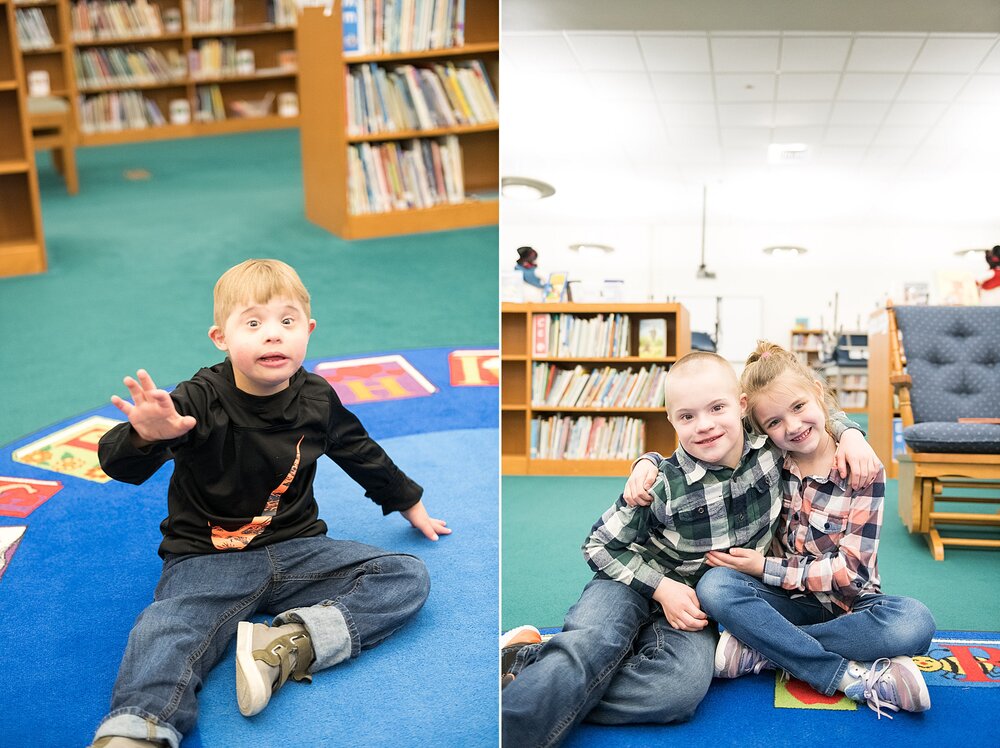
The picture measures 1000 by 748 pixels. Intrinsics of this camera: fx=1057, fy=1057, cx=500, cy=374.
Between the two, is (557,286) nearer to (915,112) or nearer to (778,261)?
(778,261)

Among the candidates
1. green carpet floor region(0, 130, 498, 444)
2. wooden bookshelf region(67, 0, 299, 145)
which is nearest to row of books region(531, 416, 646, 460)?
green carpet floor region(0, 130, 498, 444)

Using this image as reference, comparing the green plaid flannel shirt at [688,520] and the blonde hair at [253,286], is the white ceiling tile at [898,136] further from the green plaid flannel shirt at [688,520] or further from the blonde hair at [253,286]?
the blonde hair at [253,286]

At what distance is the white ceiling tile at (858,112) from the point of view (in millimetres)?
1288

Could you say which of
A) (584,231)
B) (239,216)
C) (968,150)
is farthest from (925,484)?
(239,216)

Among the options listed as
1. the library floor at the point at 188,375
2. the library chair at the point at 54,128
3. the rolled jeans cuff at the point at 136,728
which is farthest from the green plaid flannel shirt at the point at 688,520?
the library chair at the point at 54,128

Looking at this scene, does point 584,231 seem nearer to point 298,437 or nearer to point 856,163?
point 856,163

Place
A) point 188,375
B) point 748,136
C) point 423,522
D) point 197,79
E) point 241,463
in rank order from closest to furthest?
point 748,136
point 241,463
point 423,522
point 188,375
point 197,79

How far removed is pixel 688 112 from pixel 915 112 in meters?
0.28

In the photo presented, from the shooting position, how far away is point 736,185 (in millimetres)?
1379

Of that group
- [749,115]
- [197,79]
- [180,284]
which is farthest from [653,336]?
[197,79]

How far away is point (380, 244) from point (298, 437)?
3236mm

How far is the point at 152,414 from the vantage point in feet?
5.63

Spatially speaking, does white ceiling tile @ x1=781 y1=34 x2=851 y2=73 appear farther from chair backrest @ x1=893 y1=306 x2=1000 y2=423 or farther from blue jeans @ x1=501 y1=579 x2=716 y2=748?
blue jeans @ x1=501 y1=579 x2=716 y2=748

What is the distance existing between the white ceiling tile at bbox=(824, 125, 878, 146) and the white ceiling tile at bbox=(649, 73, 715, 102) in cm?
15
